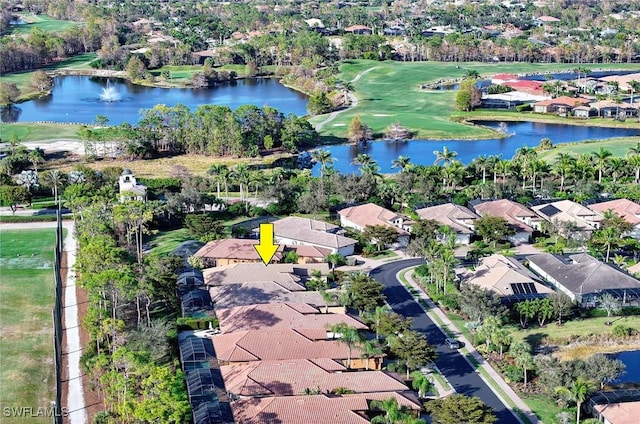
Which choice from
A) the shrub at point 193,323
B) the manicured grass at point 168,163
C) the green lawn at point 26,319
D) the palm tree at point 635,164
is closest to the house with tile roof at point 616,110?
the palm tree at point 635,164

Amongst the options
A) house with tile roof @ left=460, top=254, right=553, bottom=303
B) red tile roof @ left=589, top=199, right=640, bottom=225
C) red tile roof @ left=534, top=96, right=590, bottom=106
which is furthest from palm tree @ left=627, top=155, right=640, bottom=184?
red tile roof @ left=534, top=96, right=590, bottom=106

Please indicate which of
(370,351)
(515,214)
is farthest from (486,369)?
(515,214)

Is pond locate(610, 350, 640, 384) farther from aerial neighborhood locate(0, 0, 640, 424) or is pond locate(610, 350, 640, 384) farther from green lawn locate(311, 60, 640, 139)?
green lawn locate(311, 60, 640, 139)

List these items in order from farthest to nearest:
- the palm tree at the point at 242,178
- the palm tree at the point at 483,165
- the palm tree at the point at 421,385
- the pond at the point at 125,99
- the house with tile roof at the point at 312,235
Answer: the pond at the point at 125,99 → the palm tree at the point at 483,165 → the palm tree at the point at 242,178 → the house with tile roof at the point at 312,235 → the palm tree at the point at 421,385

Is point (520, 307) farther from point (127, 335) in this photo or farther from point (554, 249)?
point (127, 335)

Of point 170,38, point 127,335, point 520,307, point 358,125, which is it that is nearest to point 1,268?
point 127,335

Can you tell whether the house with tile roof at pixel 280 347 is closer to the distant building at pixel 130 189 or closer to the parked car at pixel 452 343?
the parked car at pixel 452 343
